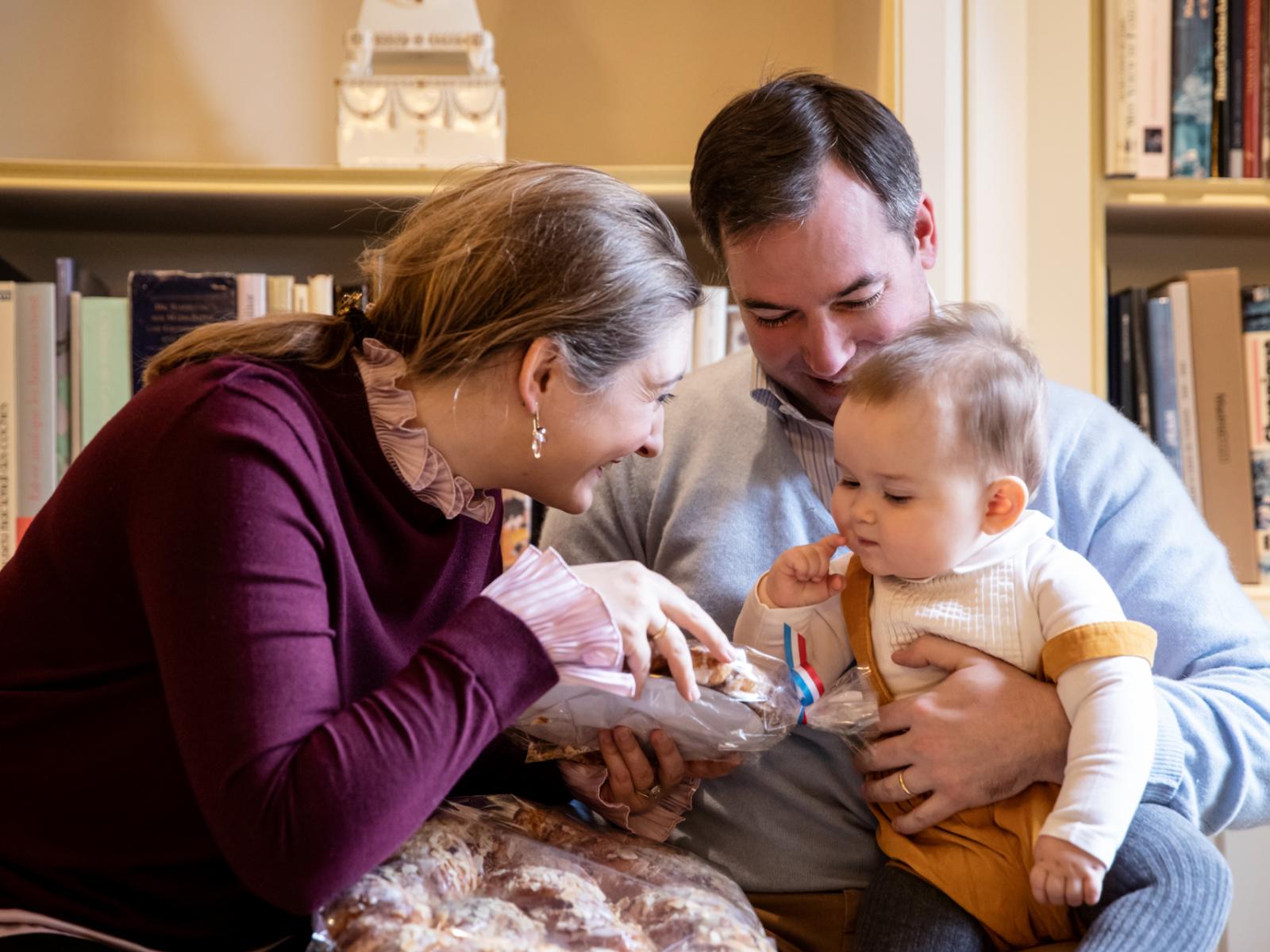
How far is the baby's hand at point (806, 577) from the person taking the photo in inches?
50.2

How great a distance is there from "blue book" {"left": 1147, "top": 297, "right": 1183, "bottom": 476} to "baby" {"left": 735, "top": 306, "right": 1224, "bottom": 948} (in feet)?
2.30

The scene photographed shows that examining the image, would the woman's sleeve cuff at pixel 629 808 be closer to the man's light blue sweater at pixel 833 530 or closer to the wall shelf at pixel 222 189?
the man's light blue sweater at pixel 833 530

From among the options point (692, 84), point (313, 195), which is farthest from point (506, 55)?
point (313, 195)

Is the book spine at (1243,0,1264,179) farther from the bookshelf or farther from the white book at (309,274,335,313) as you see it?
the white book at (309,274,335,313)

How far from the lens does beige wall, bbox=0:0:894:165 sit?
6.61 feet

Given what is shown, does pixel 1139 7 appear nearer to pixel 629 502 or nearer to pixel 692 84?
pixel 692 84

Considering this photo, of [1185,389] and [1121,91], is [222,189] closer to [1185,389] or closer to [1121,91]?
[1121,91]

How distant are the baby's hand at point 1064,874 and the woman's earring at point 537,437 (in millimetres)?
576

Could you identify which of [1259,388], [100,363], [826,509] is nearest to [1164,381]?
[1259,388]

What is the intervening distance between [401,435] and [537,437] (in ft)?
0.42

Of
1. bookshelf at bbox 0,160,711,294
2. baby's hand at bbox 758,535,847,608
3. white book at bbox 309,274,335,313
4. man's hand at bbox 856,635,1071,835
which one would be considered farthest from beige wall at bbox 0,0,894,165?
man's hand at bbox 856,635,1071,835

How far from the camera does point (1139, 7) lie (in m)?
1.78

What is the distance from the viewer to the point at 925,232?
1.47 metres

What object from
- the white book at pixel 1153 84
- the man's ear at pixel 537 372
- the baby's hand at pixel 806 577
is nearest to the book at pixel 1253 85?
the white book at pixel 1153 84
